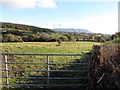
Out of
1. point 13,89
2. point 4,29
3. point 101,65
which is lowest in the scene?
point 13,89

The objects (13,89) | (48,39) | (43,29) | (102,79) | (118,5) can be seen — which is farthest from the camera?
(48,39)

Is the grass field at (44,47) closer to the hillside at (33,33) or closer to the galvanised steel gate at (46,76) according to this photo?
the hillside at (33,33)

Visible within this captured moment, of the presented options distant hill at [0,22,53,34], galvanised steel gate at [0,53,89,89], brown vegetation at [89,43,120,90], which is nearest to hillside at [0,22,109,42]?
distant hill at [0,22,53,34]

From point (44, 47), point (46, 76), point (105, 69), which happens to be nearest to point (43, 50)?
point (44, 47)

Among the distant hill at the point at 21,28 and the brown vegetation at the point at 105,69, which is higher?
the distant hill at the point at 21,28

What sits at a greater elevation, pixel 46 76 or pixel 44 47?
pixel 44 47

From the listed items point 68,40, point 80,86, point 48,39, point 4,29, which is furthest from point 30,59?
point 80,86

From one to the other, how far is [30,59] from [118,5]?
5.95m

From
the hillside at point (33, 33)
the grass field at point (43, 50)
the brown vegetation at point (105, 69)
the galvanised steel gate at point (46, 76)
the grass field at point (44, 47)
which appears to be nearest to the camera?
A: the brown vegetation at point (105, 69)

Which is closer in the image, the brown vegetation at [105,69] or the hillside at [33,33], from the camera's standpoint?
the brown vegetation at [105,69]

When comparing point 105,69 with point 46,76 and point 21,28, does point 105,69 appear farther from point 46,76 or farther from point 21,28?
point 21,28

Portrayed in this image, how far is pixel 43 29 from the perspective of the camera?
15914 mm

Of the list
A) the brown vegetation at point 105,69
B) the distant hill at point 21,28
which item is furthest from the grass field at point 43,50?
the brown vegetation at point 105,69

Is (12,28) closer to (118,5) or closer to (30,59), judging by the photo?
(30,59)
